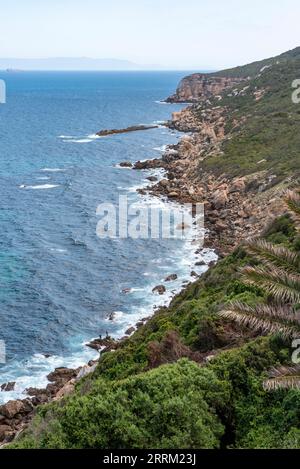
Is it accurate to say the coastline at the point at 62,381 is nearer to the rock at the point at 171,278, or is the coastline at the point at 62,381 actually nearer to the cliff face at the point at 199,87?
the rock at the point at 171,278

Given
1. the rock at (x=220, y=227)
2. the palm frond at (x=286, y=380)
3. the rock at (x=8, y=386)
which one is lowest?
the rock at (x=8, y=386)

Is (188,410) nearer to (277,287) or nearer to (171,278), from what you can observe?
(277,287)

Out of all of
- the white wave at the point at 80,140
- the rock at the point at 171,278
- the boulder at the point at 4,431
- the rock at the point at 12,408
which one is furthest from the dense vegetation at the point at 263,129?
the boulder at the point at 4,431

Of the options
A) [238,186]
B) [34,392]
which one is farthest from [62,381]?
[238,186]

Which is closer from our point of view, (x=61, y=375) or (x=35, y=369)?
(x=61, y=375)

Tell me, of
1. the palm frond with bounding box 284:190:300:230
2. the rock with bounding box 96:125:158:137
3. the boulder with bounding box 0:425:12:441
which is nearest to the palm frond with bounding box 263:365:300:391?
the palm frond with bounding box 284:190:300:230
